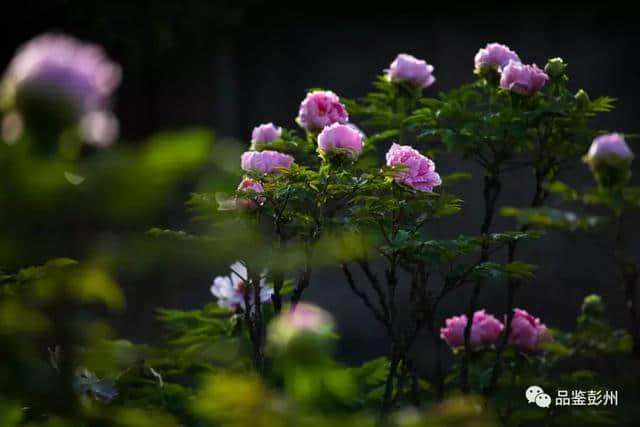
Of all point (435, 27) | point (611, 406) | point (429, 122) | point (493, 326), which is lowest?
point (611, 406)

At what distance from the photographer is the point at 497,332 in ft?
7.14

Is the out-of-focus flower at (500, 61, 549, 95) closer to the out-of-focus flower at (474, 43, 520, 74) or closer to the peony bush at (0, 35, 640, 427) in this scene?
the peony bush at (0, 35, 640, 427)

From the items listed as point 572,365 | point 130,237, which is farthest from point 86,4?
point 130,237

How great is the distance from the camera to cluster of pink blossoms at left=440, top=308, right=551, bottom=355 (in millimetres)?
2082

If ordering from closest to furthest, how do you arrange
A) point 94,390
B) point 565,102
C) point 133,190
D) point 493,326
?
point 133,190
point 94,390
point 565,102
point 493,326

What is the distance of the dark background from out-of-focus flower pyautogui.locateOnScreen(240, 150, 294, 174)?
2.63m

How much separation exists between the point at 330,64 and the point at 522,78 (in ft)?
12.1

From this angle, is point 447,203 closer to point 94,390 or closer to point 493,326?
point 493,326

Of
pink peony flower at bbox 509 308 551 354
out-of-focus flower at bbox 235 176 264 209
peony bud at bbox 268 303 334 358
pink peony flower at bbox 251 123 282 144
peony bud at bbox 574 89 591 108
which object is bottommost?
peony bud at bbox 268 303 334 358

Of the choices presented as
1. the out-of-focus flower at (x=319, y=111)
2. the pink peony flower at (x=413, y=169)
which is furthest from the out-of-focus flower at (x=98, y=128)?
the out-of-focus flower at (x=319, y=111)

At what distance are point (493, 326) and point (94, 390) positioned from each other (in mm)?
1143

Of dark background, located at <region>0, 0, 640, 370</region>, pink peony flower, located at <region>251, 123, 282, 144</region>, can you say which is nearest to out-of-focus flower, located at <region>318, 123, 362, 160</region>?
pink peony flower, located at <region>251, 123, 282, 144</region>

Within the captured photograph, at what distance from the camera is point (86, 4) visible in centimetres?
538

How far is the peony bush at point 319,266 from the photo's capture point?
679mm
